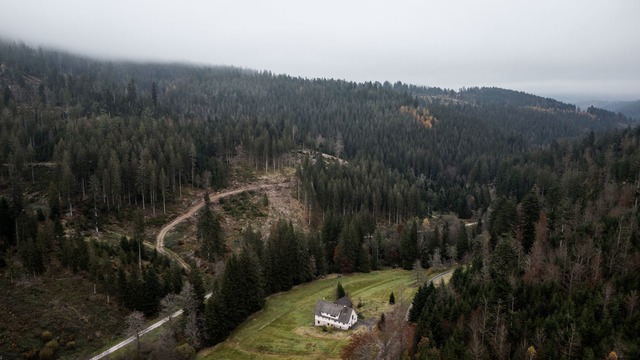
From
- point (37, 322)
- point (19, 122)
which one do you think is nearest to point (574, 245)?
point (37, 322)

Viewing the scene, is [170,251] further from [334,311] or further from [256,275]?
[334,311]

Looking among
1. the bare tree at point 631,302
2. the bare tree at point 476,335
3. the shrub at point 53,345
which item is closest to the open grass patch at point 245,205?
the shrub at point 53,345

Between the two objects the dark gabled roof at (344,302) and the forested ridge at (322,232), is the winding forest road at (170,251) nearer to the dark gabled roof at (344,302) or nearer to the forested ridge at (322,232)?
the forested ridge at (322,232)

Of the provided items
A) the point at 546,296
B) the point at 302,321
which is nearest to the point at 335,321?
the point at 302,321

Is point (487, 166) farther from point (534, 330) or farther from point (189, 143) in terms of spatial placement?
point (534, 330)

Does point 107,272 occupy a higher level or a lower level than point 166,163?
lower

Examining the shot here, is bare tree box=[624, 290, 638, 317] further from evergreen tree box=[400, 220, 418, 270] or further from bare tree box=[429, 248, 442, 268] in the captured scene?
evergreen tree box=[400, 220, 418, 270]

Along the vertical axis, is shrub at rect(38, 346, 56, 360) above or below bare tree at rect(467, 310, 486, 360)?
below

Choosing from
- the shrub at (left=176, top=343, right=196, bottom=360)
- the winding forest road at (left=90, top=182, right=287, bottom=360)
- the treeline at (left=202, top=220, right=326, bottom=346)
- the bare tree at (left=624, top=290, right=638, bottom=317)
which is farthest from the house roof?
the bare tree at (left=624, top=290, right=638, bottom=317)
